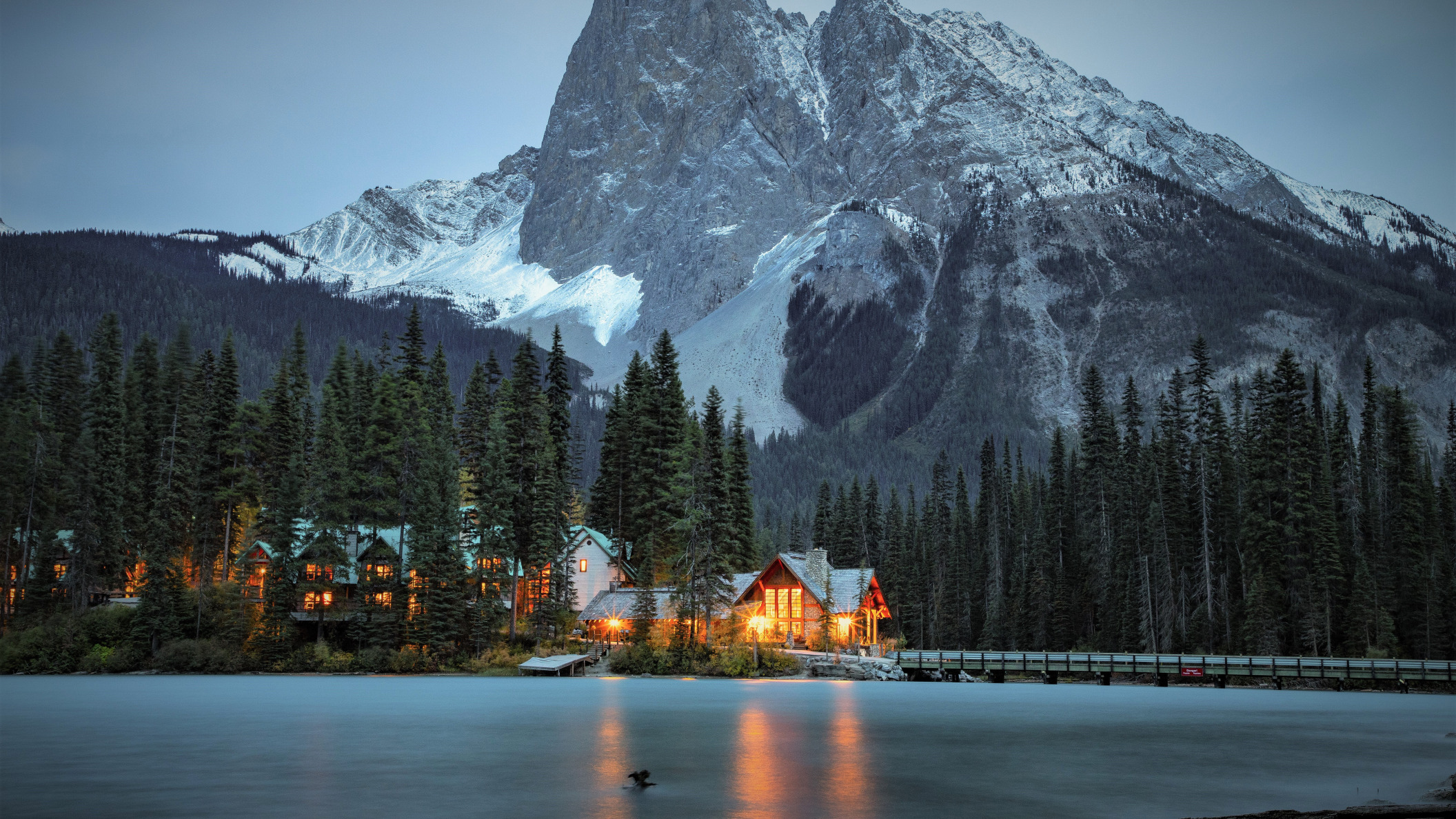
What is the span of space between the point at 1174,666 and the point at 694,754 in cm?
4453

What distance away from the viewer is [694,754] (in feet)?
93.7

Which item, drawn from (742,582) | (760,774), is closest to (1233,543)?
(742,582)

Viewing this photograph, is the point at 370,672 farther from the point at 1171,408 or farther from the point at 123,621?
the point at 1171,408

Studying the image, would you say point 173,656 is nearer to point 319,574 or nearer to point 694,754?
point 319,574

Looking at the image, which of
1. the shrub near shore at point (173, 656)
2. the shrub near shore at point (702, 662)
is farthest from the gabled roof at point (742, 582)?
the shrub near shore at point (173, 656)

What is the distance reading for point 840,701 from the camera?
47344 millimetres

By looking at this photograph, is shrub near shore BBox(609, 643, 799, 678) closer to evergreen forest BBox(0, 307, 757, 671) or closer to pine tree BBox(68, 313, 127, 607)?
evergreen forest BBox(0, 307, 757, 671)

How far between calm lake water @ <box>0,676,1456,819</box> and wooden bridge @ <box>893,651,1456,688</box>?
9111 millimetres

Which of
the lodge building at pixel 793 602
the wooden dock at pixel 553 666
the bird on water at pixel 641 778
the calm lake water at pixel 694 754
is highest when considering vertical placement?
the lodge building at pixel 793 602

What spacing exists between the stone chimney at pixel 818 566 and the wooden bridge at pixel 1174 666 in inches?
285

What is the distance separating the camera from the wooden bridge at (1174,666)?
191 ft

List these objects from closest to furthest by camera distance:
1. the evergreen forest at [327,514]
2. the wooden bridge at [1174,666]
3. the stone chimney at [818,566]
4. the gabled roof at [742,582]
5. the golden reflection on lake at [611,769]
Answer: the golden reflection on lake at [611,769]
the wooden bridge at [1174,666]
the evergreen forest at [327,514]
the stone chimney at [818,566]
the gabled roof at [742,582]

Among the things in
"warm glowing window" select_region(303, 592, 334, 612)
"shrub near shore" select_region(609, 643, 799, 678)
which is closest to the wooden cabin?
"shrub near shore" select_region(609, 643, 799, 678)

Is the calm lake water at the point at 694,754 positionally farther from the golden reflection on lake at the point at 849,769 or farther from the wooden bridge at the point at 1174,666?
the wooden bridge at the point at 1174,666
